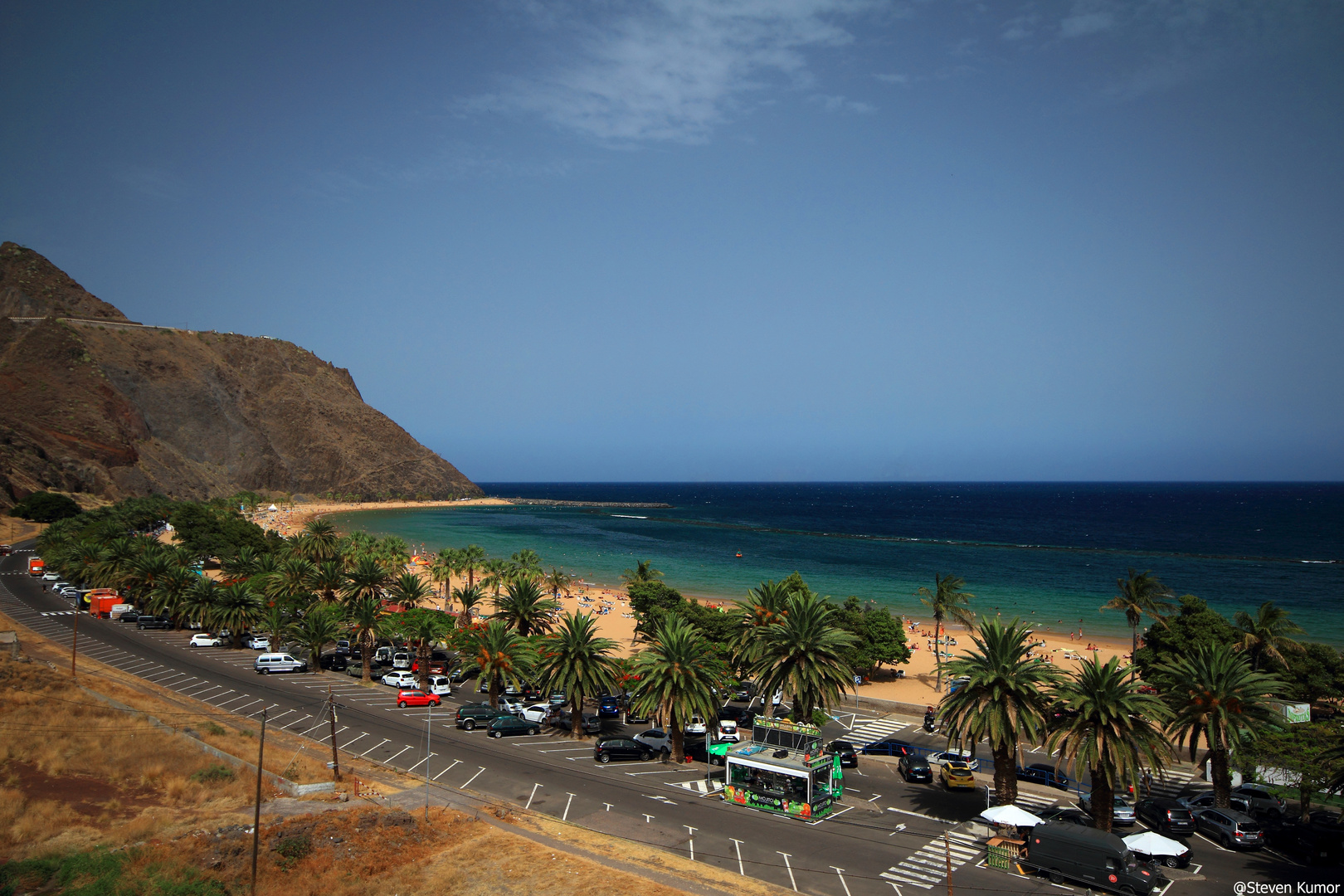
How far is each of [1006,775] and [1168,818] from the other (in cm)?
597

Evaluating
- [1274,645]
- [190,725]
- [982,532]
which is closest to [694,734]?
[190,725]

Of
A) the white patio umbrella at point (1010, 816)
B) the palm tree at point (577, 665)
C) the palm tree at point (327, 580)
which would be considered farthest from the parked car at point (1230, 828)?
the palm tree at point (327, 580)

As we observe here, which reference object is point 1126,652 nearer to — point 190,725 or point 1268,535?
point 190,725

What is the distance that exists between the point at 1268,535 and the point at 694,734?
190 metres

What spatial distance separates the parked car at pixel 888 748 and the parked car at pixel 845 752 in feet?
3.37

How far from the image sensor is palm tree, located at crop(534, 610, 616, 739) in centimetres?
4003

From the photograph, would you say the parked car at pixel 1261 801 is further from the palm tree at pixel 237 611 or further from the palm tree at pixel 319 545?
the palm tree at pixel 319 545

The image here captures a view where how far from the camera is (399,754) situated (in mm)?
36719

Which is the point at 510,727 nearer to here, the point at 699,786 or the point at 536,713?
the point at 536,713

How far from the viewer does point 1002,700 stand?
29656 mm

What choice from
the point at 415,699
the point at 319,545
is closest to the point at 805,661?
the point at 415,699

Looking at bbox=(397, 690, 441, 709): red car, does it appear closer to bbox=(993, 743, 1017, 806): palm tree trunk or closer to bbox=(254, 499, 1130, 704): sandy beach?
bbox=(254, 499, 1130, 704): sandy beach

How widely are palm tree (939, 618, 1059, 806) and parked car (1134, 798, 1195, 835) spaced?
4.98 m

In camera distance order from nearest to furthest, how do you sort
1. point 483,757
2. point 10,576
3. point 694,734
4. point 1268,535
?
1. point 483,757
2. point 694,734
3. point 10,576
4. point 1268,535
